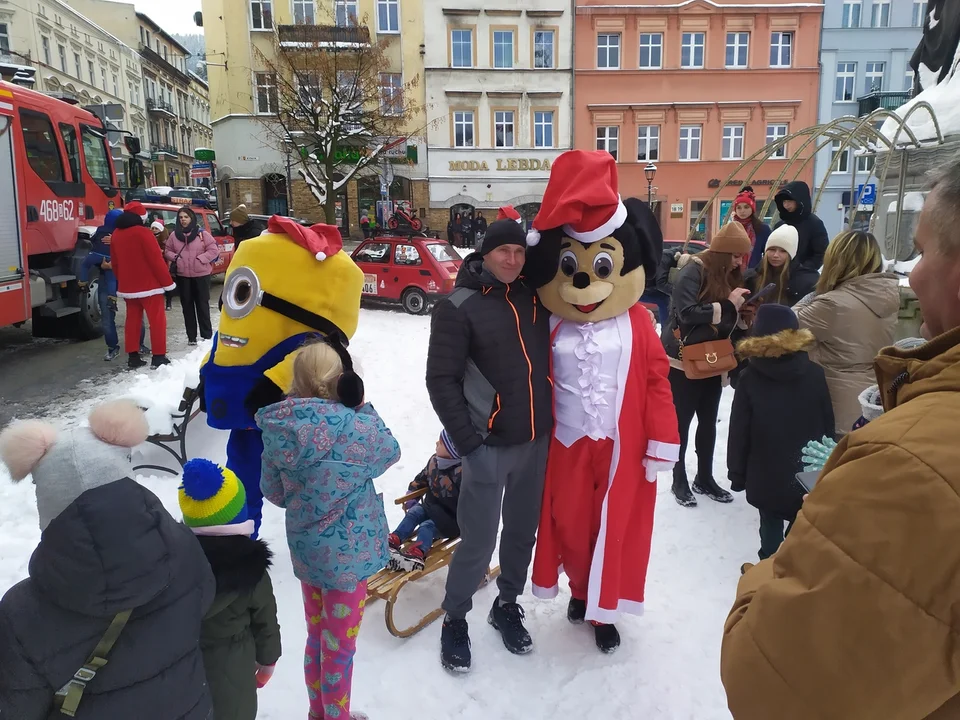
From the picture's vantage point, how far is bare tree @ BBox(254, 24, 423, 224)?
73.5 feet

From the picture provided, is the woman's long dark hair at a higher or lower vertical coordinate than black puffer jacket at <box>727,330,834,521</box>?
higher

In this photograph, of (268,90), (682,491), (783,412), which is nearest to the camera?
(783,412)

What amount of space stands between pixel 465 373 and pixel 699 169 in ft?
90.1

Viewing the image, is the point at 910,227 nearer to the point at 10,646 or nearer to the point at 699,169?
the point at 10,646

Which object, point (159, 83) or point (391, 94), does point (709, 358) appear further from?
point (159, 83)

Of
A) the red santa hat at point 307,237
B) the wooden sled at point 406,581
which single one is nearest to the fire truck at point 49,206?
the red santa hat at point 307,237

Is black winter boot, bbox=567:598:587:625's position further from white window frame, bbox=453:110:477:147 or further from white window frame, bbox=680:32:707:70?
white window frame, bbox=680:32:707:70

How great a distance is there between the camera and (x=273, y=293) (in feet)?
9.47

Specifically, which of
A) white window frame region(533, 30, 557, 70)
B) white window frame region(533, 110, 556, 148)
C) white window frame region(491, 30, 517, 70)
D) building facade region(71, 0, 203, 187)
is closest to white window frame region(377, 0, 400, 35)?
white window frame region(491, 30, 517, 70)

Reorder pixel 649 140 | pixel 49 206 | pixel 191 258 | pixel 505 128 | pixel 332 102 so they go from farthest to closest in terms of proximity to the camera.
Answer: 1. pixel 649 140
2. pixel 505 128
3. pixel 332 102
4. pixel 191 258
5. pixel 49 206

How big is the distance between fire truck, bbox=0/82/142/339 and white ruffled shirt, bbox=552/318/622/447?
22.1 ft

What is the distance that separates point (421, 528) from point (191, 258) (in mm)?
5926

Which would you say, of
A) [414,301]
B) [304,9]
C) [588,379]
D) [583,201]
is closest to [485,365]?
[588,379]

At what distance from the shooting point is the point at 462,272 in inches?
111
